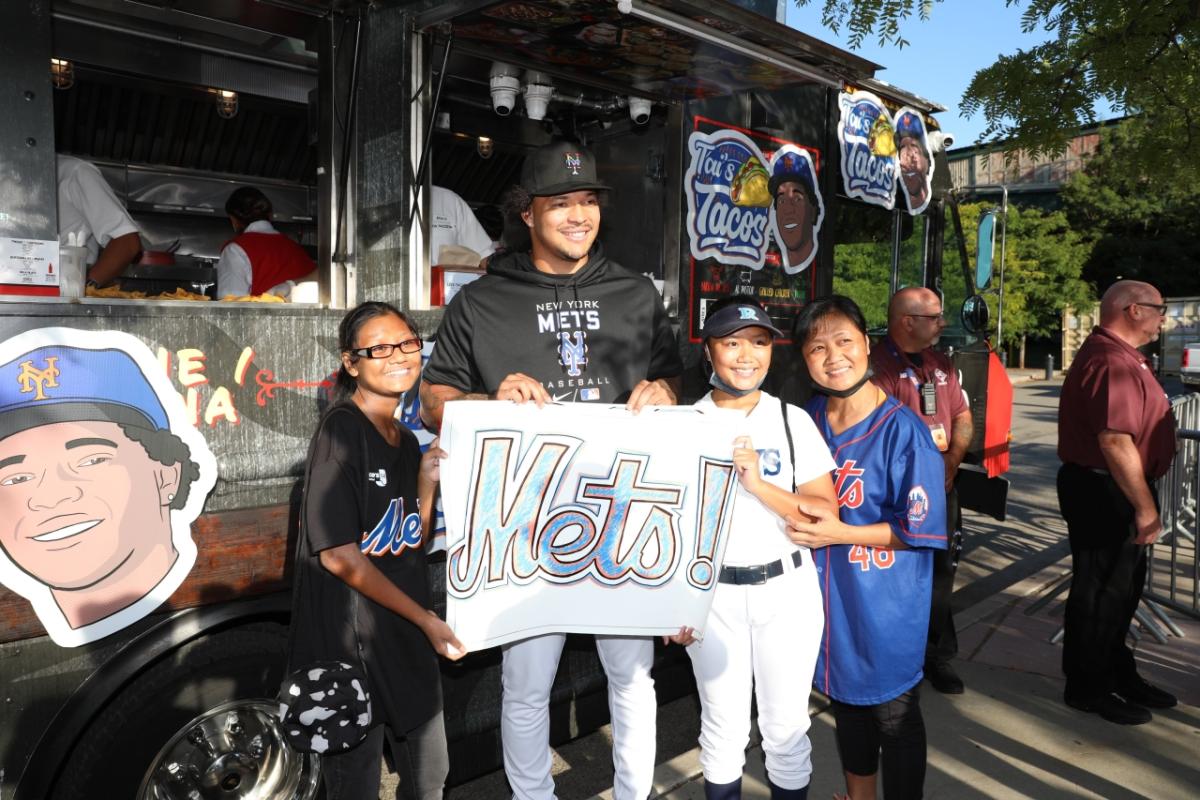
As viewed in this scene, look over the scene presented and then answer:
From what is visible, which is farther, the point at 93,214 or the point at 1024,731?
the point at 1024,731

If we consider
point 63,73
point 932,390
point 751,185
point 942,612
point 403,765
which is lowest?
point 942,612

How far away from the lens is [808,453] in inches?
108

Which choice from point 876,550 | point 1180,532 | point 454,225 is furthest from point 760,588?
point 1180,532

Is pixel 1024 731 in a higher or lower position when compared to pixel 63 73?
lower

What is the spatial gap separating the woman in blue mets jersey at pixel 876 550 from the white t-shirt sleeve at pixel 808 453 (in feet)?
0.60

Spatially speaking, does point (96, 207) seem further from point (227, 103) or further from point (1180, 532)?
point (1180, 532)

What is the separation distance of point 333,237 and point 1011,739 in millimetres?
3664

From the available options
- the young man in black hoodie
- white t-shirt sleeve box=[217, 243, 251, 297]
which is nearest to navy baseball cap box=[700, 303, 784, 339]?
the young man in black hoodie

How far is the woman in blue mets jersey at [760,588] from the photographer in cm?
274

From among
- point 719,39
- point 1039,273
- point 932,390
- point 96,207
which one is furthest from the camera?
point 1039,273

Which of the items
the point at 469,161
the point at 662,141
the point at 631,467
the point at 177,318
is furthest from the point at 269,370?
the point at 469,161

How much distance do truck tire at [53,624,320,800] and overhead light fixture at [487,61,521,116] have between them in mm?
2292

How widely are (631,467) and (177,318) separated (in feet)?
4.66

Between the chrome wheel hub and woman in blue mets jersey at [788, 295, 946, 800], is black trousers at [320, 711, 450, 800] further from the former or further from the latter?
woman in blue mets jersey at [788, 295, 946, 800]
